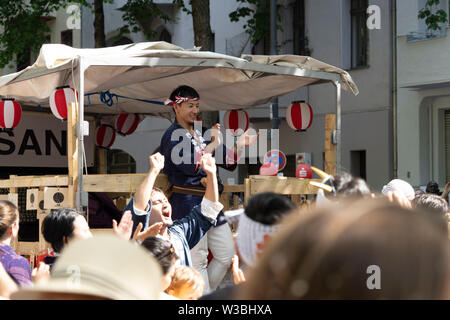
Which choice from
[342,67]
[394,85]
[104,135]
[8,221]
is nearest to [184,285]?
[8,221]

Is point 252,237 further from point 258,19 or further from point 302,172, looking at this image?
point 258,19

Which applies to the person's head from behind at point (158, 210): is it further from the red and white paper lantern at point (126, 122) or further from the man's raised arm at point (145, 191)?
the red and white paper lantern at point (126, 122)

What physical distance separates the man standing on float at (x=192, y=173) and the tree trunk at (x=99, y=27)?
9.29m

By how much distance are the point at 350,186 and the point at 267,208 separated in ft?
1.68

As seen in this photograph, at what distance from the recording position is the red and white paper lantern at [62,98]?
22.6 feet

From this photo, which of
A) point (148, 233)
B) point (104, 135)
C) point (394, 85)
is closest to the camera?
point (148, 233)

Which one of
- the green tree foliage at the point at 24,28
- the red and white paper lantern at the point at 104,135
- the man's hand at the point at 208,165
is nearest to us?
the man's hand at the point at 208,165

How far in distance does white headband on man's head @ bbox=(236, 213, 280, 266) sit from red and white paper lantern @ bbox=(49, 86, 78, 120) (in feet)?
16.2

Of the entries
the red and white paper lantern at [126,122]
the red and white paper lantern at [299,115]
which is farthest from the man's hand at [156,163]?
the red and white paper lantern at [126,122]

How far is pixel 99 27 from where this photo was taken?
14766 millimetres

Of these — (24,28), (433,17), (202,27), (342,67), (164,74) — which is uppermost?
(24,28)

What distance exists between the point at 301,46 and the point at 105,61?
12.1 metres
